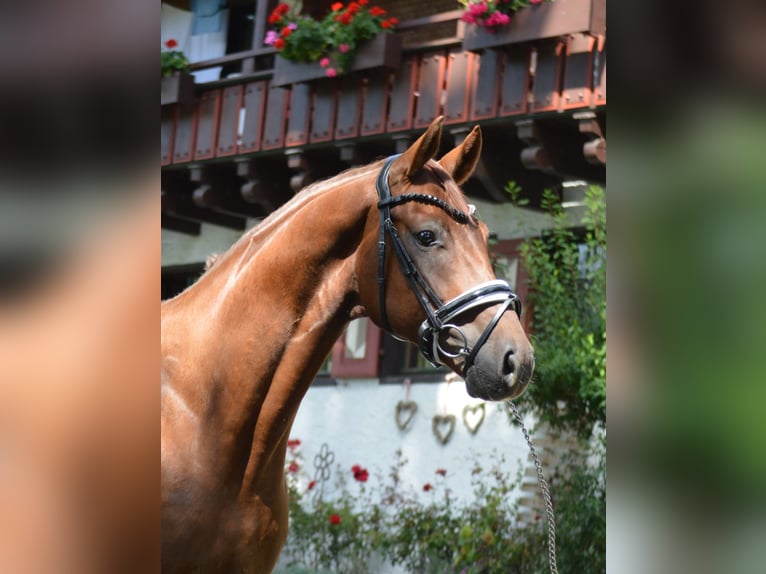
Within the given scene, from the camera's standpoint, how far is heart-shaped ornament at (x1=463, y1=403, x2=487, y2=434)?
883 cm

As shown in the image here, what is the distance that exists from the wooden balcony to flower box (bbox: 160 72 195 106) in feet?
0.36

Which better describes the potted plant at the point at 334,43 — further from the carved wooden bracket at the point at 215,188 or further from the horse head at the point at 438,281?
the horse head at the point at 438,281

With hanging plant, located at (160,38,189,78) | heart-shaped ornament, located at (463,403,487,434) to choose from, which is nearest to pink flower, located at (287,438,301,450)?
heart-shaped ornament, located at (463,403,487,434)

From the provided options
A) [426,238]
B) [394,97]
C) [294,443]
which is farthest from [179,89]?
[426,238]

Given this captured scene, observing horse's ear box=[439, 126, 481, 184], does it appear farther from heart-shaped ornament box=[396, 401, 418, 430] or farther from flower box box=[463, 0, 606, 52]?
heart-shaped ornament box=[396, 401, 418, 430]

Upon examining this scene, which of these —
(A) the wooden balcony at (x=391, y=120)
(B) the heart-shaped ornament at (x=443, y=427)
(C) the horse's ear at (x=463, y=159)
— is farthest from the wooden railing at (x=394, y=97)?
(C) the horse's ear at (x=463, y=159)

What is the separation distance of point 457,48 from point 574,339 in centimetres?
286

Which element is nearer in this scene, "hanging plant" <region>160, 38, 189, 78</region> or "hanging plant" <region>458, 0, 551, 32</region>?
"hanging plant" <region>458, 0, 551, 32</region>

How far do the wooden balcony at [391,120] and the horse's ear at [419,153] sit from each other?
4.47 m

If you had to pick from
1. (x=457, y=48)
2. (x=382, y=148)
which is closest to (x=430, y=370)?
(x=382, y=148)

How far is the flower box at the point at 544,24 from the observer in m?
7.67

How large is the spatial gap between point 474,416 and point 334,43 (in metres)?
3.32

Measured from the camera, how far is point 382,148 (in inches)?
376

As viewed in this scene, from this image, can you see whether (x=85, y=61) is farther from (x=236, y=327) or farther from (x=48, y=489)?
(x=236, y=327)
